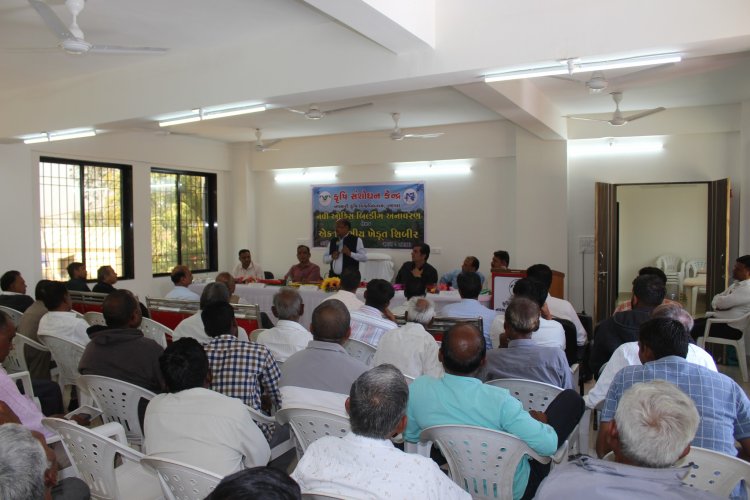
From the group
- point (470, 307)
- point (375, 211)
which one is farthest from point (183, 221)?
point (470, 307)

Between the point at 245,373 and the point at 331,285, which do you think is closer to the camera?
the point at 245,373

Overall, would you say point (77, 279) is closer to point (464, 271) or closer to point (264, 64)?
point (264, 64)

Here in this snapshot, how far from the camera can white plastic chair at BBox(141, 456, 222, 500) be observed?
1.86m

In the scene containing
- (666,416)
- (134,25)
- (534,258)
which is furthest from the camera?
(534,258)

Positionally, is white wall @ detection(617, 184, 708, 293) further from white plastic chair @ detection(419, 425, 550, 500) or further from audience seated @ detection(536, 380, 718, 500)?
audience seated @ detection(536, 380, 718, 500)

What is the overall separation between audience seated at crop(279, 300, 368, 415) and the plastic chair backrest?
69 cm

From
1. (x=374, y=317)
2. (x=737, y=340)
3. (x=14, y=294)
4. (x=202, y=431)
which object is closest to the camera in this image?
(x=202, y=431)

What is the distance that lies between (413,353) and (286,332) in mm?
807

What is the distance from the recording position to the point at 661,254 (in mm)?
10969

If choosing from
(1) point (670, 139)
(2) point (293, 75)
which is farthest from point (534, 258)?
(2) point (293, 75)

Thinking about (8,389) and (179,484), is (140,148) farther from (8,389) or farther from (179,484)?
(179,484)

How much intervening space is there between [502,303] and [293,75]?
112 inches

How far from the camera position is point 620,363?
2.92 meters

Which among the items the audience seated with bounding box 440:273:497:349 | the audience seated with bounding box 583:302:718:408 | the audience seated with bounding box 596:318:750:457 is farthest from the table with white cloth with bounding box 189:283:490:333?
the audience seated with bounding box 596:318:750:457
